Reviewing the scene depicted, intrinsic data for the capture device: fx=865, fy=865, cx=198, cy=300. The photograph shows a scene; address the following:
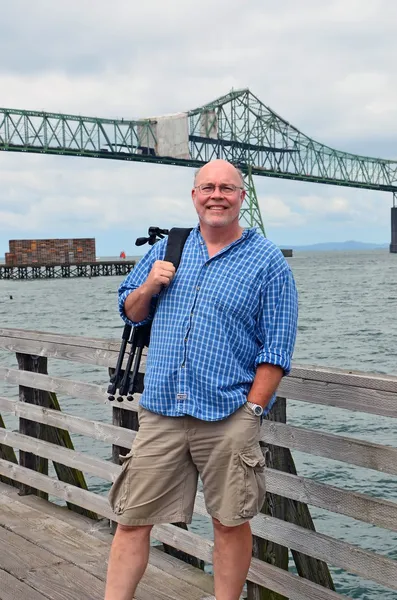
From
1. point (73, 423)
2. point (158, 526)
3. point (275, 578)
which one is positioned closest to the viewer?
point (275, 578)

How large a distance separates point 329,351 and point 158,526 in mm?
17359

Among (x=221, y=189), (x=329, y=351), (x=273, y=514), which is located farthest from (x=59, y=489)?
(x=329, y=351)

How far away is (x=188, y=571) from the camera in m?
3.41

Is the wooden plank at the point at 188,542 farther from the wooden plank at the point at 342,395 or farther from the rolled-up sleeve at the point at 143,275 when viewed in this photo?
the rolled-up sleeve at the point at 143,275

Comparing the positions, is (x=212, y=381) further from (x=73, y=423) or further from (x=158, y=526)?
(x=73, y=423)

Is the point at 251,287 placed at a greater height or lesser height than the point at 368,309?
greater

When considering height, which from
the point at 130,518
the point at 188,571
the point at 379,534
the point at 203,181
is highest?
the point at 203,181

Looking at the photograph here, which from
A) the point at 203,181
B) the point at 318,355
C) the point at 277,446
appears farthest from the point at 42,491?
the point at 318,355

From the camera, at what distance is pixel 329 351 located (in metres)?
20.5

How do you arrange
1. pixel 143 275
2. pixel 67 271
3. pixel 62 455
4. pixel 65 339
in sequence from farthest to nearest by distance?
pixel 67 271 → pixel 62 455 → pixel 65 339 → pixel 143 275

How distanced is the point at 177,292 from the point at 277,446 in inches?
29.8

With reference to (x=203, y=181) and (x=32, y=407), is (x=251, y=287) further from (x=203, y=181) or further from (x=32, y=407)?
(x=32, y=407)

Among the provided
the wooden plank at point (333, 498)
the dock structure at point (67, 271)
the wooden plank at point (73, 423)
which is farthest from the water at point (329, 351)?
the dock structure at point (67, 271)

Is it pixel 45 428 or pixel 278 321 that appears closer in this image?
pixel 278 321
